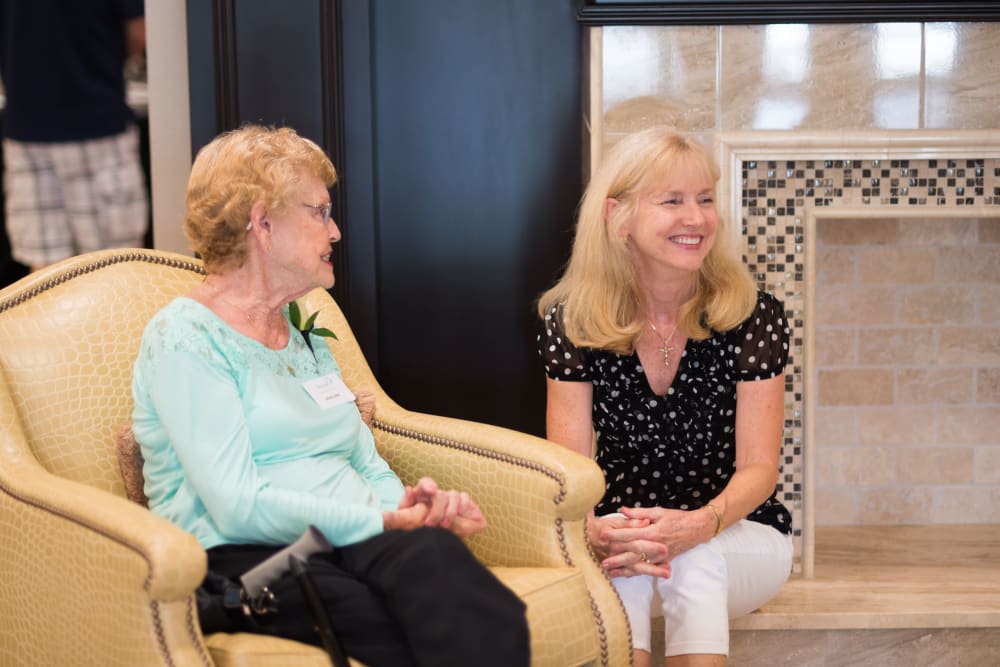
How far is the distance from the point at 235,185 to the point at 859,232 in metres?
1.84

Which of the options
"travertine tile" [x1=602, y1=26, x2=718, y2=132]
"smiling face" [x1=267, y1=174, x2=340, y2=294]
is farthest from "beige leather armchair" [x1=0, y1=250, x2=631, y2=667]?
"travertine tile" [x1=602, y1=26, x2=718, y2=132]

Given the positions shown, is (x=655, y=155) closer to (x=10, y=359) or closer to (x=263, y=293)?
(x=263, y=293)

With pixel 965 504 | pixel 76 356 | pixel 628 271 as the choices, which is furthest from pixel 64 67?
pixel 965 504

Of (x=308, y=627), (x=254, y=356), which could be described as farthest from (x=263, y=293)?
(x=308, y=627)

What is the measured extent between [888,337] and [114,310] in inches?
79.5

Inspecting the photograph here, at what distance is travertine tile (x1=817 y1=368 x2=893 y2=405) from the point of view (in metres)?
3.15

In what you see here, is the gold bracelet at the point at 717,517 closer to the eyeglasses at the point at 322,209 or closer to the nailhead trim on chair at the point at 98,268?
the eyeglasses at the point at 322,209

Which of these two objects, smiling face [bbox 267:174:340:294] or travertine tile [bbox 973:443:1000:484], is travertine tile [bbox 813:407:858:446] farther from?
smiling face [bbox 267:174:340:294]

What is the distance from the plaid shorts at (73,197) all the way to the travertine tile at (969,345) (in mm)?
2089

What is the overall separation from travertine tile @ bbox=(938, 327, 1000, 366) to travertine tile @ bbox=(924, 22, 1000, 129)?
0.67m

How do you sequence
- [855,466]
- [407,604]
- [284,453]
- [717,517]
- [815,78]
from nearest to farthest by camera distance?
[407,604] < [284,453] < [717,517] < [815,78] < [855,466]

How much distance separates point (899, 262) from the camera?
10.2ft

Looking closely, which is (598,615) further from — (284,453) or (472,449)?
(284,453)

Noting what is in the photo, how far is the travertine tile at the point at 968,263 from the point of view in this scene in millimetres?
3094
